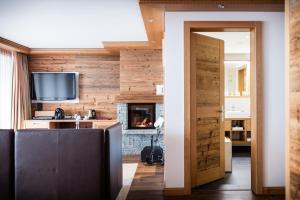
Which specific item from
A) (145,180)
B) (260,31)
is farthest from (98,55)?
(260,31)

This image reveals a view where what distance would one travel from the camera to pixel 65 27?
183 inches

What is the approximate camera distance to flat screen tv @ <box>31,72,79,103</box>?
21.2ft

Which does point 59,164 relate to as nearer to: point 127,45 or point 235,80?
point 127,45

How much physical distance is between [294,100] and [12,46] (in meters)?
5.28

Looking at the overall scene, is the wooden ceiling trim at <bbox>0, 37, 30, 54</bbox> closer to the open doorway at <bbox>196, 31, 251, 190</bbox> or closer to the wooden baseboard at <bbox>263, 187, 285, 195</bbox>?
the open doorway at <bbox>196, 31, 251, 190</bbox>

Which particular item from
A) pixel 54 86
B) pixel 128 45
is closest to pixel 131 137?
pixel 128 45

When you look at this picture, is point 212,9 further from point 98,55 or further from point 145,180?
point 98,55

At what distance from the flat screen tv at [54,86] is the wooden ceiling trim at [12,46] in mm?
605

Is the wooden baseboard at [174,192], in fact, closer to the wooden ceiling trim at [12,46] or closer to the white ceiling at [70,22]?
the white ceiling at [70,22]

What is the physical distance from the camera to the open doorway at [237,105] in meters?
4.48

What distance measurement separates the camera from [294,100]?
236 centimetres

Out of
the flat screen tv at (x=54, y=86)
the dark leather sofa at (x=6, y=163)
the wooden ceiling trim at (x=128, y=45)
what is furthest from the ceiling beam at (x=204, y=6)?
the flat screen tv at (x=54, y=86)

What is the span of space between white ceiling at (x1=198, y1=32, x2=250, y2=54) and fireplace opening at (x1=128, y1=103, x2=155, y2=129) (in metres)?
2.00

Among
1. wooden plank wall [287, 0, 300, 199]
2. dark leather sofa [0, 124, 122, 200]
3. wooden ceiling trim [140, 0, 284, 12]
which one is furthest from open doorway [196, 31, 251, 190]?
dark leather sofa [0, 124, 122, 200]
